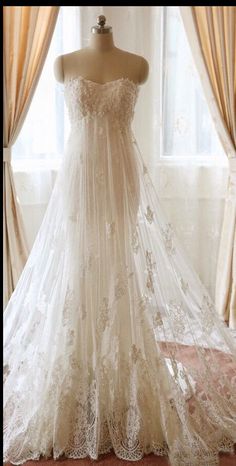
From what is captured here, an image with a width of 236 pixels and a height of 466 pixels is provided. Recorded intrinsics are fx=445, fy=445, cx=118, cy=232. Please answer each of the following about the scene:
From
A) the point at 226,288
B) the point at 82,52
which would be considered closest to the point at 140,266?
the point at 82,52

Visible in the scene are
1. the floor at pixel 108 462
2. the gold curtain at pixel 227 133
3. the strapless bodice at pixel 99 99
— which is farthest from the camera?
the gold curtain at pixel 227 133

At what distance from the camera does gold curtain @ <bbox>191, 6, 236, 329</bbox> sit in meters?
1.79

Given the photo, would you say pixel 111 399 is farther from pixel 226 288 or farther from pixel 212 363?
pixel 226 288

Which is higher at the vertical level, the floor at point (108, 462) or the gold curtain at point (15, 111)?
the gold curtain at point (15, 111)

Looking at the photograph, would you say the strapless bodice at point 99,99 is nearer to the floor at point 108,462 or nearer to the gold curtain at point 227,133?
the gold curtain at point 227,133

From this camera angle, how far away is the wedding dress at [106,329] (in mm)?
1197

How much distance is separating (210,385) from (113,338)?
0.35 meters

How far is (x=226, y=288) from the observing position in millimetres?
2215

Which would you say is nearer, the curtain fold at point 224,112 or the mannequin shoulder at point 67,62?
the mannequin shoulder at point 67,62

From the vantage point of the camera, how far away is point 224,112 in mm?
2082

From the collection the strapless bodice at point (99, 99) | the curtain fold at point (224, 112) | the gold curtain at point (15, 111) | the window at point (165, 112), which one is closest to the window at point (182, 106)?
the window at point (165, 112)

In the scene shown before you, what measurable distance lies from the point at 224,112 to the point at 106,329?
131 cm

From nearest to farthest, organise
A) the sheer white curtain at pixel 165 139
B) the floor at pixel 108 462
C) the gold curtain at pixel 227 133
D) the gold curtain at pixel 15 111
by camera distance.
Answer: the floor at pixel 108 462, the gold curtain at pixel 15 111, the gold curtain at pixel 227 133, the sheer white curtain at pixel 165 139

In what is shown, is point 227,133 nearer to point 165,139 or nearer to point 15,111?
point 165,139
